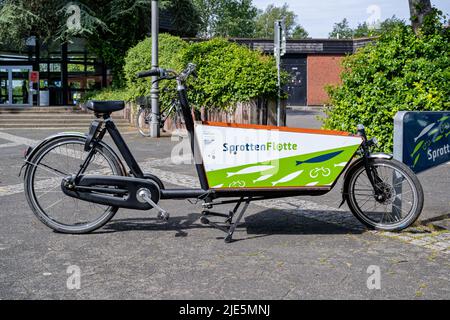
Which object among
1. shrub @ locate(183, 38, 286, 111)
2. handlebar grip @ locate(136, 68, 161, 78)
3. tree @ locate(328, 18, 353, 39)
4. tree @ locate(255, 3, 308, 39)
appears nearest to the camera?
handlebar grip @ locate(136, 68, 161, 78)

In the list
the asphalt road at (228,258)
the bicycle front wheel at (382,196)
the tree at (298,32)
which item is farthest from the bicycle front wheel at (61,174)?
the tree at (298,32)

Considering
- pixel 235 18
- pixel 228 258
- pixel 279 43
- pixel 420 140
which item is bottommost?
pixel 228 258

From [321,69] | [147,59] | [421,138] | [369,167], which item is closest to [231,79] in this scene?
[147,59]

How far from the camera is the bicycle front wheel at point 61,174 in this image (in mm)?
4750

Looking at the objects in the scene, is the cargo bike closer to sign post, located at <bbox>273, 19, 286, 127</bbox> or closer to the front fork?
the front fork

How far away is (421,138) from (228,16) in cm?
6276

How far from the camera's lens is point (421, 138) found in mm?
5309

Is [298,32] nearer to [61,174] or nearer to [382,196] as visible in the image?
[382,196]

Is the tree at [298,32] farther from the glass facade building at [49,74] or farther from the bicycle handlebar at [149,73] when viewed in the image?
the bicycle handlebar at [149,73]

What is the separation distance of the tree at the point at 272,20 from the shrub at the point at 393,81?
74027 millimetres

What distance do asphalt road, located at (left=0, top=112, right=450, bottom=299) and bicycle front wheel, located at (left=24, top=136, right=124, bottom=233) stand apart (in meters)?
0.13

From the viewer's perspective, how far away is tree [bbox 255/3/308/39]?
278 feet

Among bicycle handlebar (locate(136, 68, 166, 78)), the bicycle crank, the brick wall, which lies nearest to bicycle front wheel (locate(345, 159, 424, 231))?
the bicycle crank

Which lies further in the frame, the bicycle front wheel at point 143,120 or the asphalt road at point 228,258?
the bicycle front wheel at point 143,120
